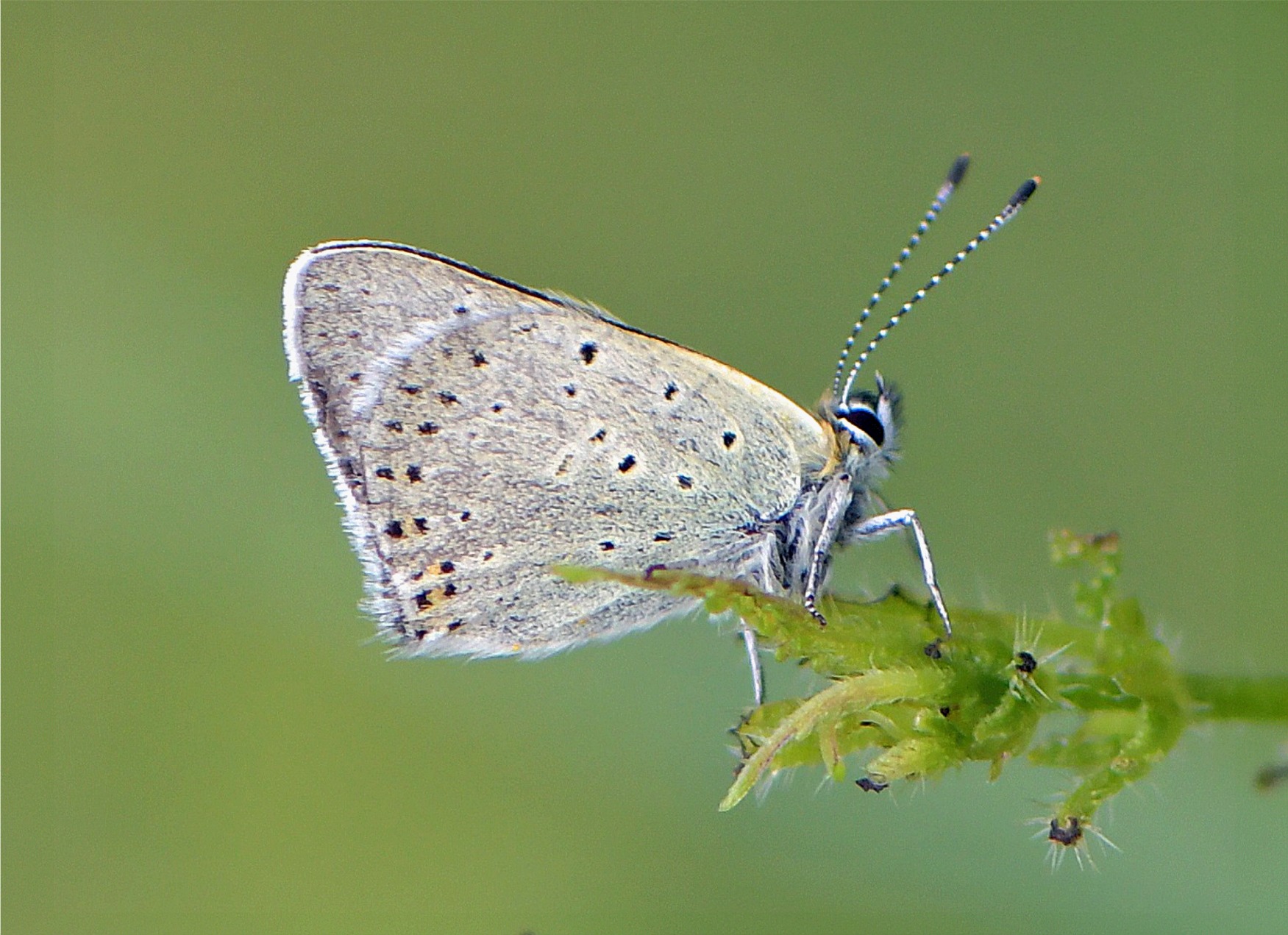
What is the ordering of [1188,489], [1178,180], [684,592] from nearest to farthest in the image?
[684,592], [1188,489], [1178,180]

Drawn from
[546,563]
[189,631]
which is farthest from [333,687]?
[546,563]

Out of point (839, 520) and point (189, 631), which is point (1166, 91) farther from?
point (189, 631)

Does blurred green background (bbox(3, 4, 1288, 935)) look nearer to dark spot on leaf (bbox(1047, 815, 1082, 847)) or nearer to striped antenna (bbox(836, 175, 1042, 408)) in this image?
striped antenna (bbox(836, 175, 1042, 408))

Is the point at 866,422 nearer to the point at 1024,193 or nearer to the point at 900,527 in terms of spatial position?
the point at 900,527

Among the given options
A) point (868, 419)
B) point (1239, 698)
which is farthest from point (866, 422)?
point (1239, 698)

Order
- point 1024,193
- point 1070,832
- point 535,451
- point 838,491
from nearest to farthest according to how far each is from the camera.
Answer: point 1070,832
point 1024,193
point 838,491
point 535,451

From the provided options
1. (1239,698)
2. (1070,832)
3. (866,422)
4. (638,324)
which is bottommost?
(1070,832)
